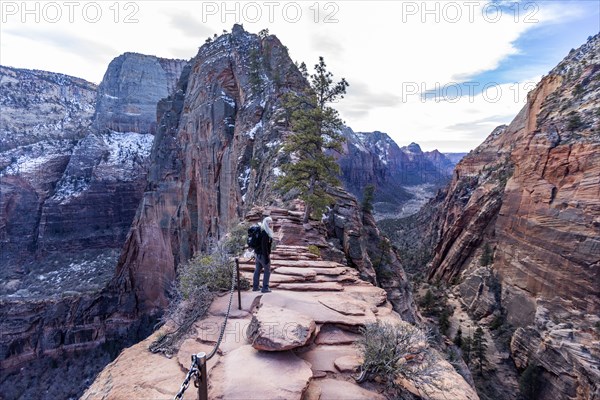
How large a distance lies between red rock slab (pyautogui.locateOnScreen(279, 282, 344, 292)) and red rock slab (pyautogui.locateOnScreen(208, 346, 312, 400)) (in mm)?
2961

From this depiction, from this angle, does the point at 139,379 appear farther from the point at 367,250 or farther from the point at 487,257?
the point at 487,257

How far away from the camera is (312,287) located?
7.57m

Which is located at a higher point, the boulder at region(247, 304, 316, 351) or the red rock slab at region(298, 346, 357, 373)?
the boulder at region(247, 304, 316, 351)

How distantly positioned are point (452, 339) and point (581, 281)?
1177cm

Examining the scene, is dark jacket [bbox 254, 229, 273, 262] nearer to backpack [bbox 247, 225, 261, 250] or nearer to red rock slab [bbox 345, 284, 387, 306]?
backpack [bbox 247, 225, 261, 250]

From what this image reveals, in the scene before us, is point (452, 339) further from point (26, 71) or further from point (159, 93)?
point (26, 71)

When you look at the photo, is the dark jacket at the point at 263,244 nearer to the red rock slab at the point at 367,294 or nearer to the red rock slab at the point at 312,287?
the red rock slab at the point at 312,287

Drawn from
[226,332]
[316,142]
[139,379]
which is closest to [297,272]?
[226,332]

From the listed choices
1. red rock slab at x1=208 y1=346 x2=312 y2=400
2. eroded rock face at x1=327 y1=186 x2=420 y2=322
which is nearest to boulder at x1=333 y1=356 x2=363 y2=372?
red rock slab at x1=208 y1=346 x2=312 y2=400

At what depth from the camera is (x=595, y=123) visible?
909 inches

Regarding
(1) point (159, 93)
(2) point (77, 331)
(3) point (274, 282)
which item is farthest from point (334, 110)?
(1) point (159, 93)

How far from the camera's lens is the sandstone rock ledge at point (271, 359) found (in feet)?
12.3

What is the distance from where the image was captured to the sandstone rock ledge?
3.76m

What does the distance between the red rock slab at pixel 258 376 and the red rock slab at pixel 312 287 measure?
296cm
